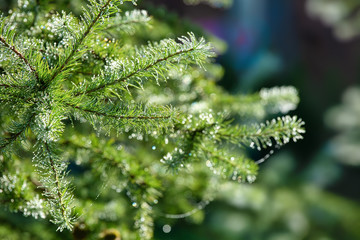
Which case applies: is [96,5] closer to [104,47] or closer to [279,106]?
[104,47]

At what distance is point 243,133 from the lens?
31 centimetres

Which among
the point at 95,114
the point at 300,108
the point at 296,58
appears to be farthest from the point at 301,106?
the point at 95,114

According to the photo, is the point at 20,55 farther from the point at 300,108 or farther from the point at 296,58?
the point at 296,58

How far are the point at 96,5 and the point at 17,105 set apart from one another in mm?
106

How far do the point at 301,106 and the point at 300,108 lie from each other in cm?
2

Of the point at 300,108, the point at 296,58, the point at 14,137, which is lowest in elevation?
the point at 300,108

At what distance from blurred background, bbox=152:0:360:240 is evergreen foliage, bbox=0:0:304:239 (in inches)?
25.7

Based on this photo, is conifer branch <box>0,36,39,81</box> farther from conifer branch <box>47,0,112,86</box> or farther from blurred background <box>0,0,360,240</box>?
blurred background <box>0,0,360,240</box>

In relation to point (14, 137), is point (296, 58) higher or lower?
lower

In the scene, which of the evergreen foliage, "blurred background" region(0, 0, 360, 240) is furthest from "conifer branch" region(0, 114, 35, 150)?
"blurred background" region(0, 0, 360, 240)

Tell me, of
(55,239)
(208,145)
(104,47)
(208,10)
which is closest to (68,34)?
(104,47)

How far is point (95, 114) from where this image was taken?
26 centimetres

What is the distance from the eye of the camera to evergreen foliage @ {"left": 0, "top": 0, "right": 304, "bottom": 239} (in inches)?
9.7

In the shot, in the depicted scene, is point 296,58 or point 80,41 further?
point 296,58
